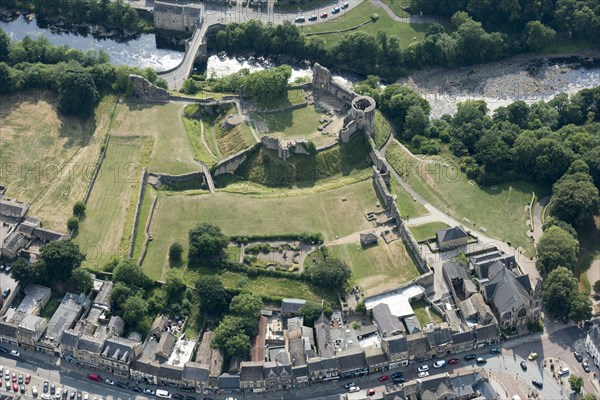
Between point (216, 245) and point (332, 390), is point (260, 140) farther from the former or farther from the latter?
point (332, 390)

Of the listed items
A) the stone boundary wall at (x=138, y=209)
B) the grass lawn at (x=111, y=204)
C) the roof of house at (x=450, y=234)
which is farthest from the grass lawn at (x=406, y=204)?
the grass lawn at (x=111, y=204)

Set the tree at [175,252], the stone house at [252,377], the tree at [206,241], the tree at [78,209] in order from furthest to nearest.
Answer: the tree at [78,209]
the tree at [175,252]
the tree at [206,241]
the stone house at [252,377]

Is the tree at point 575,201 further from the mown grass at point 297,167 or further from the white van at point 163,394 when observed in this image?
the white van at point 163,394

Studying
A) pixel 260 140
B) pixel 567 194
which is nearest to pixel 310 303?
pixel 260 140

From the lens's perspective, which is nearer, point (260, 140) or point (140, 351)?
point (140, 351)

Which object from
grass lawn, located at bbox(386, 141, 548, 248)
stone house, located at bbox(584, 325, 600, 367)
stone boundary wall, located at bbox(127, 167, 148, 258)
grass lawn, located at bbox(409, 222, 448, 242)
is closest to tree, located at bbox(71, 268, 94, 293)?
stone boundary wall, located at bbox(127, 167, 148, 258)

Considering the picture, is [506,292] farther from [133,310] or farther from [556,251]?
[133,310]
